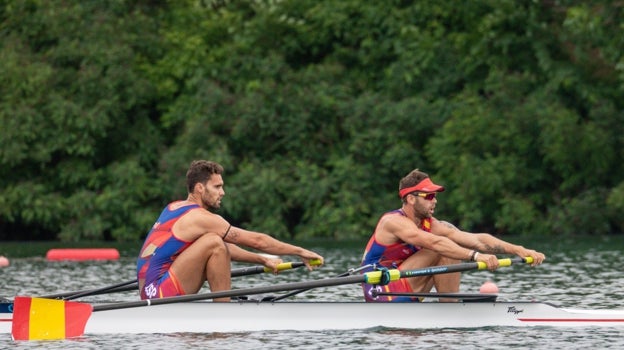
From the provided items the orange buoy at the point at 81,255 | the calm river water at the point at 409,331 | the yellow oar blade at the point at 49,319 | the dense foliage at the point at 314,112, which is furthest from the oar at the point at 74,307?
the dense foliage at the point at 314,112

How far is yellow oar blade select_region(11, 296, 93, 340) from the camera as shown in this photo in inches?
595

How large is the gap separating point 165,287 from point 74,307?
3.16 ft

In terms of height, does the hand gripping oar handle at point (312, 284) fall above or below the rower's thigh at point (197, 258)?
below

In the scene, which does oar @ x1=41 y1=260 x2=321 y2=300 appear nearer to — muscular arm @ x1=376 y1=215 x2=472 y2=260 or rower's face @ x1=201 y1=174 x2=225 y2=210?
muscular arm @ x1=376 y1=215 x2=472 y2=260

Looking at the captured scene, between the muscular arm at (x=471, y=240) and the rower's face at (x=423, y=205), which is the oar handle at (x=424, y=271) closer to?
the muscular arm at (x=471, y=240)

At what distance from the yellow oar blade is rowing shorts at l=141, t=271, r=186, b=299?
2.19ft

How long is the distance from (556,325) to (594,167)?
21621 millimetres

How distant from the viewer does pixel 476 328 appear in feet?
51.3

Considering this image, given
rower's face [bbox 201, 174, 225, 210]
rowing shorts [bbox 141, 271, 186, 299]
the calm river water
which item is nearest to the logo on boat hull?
rowing shorts [bbox 141, 271, 186, 299]

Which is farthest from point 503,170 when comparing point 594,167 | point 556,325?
point 556,325

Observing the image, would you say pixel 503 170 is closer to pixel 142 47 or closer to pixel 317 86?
pixel 317 86

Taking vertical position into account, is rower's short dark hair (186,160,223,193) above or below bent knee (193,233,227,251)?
above

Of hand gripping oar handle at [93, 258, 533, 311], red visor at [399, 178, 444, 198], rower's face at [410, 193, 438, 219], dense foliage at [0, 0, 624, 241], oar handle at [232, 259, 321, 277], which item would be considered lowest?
hand gripping oar handle at [93, 258, 533, 311]

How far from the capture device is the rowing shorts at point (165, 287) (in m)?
15.2
